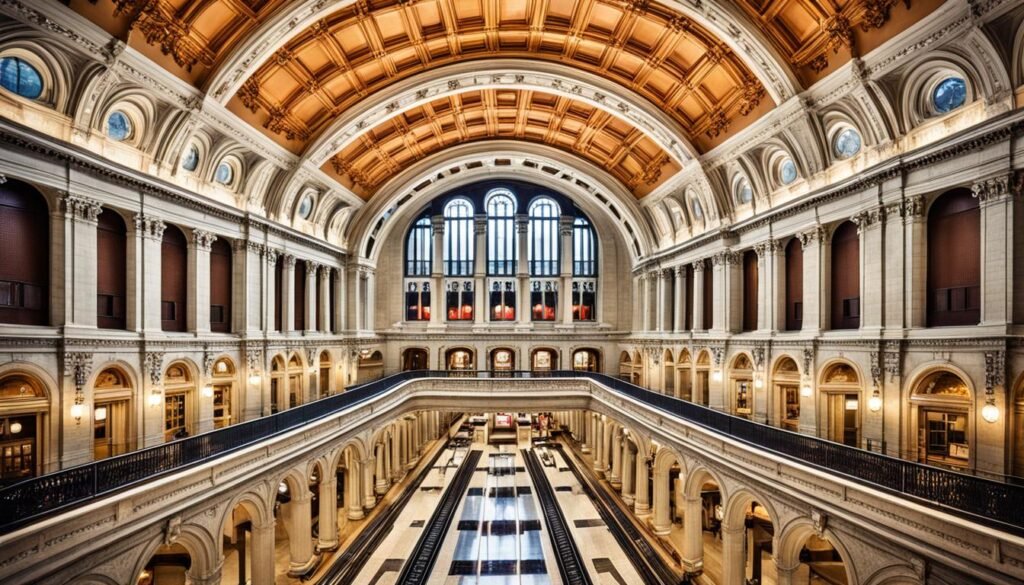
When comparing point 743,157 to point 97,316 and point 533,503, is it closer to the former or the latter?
point 533,503


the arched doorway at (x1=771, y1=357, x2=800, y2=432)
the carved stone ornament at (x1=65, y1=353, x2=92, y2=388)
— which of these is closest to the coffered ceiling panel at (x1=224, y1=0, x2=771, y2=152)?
the arched doorway at (x1=771, y1=357, x2=800, y2=432)

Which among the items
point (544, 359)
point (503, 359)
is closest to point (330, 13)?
point (544, 359)

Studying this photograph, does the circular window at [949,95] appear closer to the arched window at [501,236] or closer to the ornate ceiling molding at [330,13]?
the ornate ceiling molding at [330,13]

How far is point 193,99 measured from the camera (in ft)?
48.4

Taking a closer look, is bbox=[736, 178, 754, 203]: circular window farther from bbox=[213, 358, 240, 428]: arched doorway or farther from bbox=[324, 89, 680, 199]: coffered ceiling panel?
bbox=[213, 358, 240, 428]: arched doorway

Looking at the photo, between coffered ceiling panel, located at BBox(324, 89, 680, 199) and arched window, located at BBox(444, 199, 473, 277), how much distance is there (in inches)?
222

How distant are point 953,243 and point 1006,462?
16.0 feet

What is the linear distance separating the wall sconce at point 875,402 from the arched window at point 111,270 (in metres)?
20.2

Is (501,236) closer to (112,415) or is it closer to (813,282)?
(813,282)

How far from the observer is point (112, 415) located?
44.9 ft

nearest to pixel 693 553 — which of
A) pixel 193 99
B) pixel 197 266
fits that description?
pixel 197 266

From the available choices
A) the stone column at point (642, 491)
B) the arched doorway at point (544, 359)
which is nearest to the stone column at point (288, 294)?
the arched doorway at point (544, 359)

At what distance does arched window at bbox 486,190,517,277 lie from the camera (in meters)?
33.4

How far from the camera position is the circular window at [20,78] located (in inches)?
430
